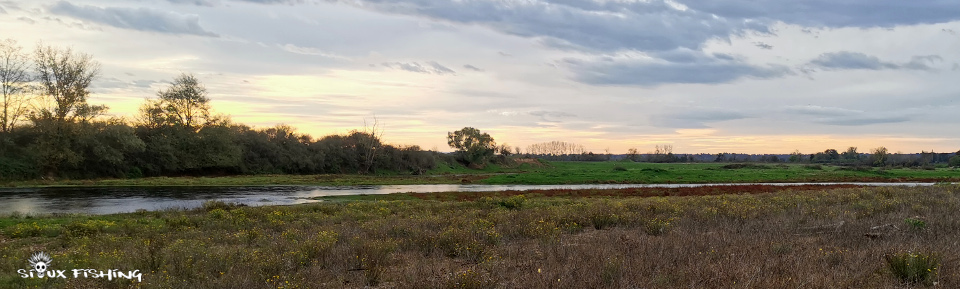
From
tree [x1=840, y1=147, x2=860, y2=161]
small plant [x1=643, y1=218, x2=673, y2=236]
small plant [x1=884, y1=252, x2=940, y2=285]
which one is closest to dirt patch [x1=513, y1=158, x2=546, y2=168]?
small plant [x1=643, y1=218, x2=673, y2=236]

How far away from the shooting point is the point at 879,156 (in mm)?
137375

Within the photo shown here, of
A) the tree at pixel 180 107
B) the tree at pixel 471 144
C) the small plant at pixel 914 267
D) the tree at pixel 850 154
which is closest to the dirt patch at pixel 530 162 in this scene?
the tree at pixel 471 144

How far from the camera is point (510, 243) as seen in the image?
1163 centimetres

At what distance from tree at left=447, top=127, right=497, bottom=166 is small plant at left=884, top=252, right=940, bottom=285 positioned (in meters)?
98.0

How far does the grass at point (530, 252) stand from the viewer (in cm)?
739

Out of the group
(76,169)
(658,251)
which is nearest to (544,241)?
(658,251)

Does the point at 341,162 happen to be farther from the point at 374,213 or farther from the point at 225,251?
the point at 225,251

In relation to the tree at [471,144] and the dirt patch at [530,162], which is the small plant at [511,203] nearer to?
the tree at [471,144]

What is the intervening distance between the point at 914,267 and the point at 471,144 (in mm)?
98928

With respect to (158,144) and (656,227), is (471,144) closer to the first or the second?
(158,144)

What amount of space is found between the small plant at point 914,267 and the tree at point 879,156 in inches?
6321

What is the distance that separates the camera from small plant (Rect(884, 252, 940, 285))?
7.34 metres

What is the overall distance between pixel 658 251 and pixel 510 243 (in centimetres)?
352

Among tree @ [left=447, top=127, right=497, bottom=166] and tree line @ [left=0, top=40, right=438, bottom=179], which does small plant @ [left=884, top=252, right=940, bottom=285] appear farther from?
tree @ [left=447, top=127, right=497, bottom=166]
